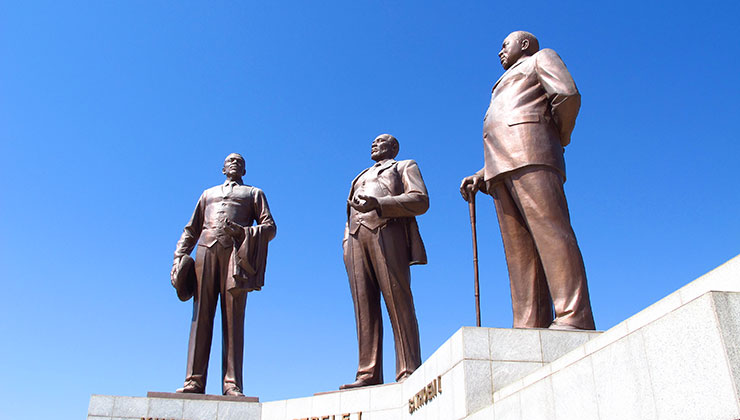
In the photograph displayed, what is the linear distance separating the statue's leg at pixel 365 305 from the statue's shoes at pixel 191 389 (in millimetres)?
2812

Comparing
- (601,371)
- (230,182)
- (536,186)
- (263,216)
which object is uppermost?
(230,182)

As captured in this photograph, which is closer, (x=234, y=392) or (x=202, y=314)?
(x=234, y=392)

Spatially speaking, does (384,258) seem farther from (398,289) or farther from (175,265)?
(175,265)

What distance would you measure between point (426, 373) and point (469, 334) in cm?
133

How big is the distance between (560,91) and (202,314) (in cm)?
692

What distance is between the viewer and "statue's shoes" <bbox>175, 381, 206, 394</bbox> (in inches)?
428

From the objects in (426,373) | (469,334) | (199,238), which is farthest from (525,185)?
(199,238)

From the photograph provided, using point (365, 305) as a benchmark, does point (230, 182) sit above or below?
above

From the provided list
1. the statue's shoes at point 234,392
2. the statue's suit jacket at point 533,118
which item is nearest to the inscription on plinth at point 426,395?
the statue's suit jacket at point 533,118

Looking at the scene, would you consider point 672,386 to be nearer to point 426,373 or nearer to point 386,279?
point 426,373

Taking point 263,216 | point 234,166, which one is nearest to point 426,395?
point 263,216

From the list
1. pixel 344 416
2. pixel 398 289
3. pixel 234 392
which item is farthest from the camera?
pixel 234 392

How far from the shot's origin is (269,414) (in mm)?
10375

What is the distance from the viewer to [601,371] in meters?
4.59
